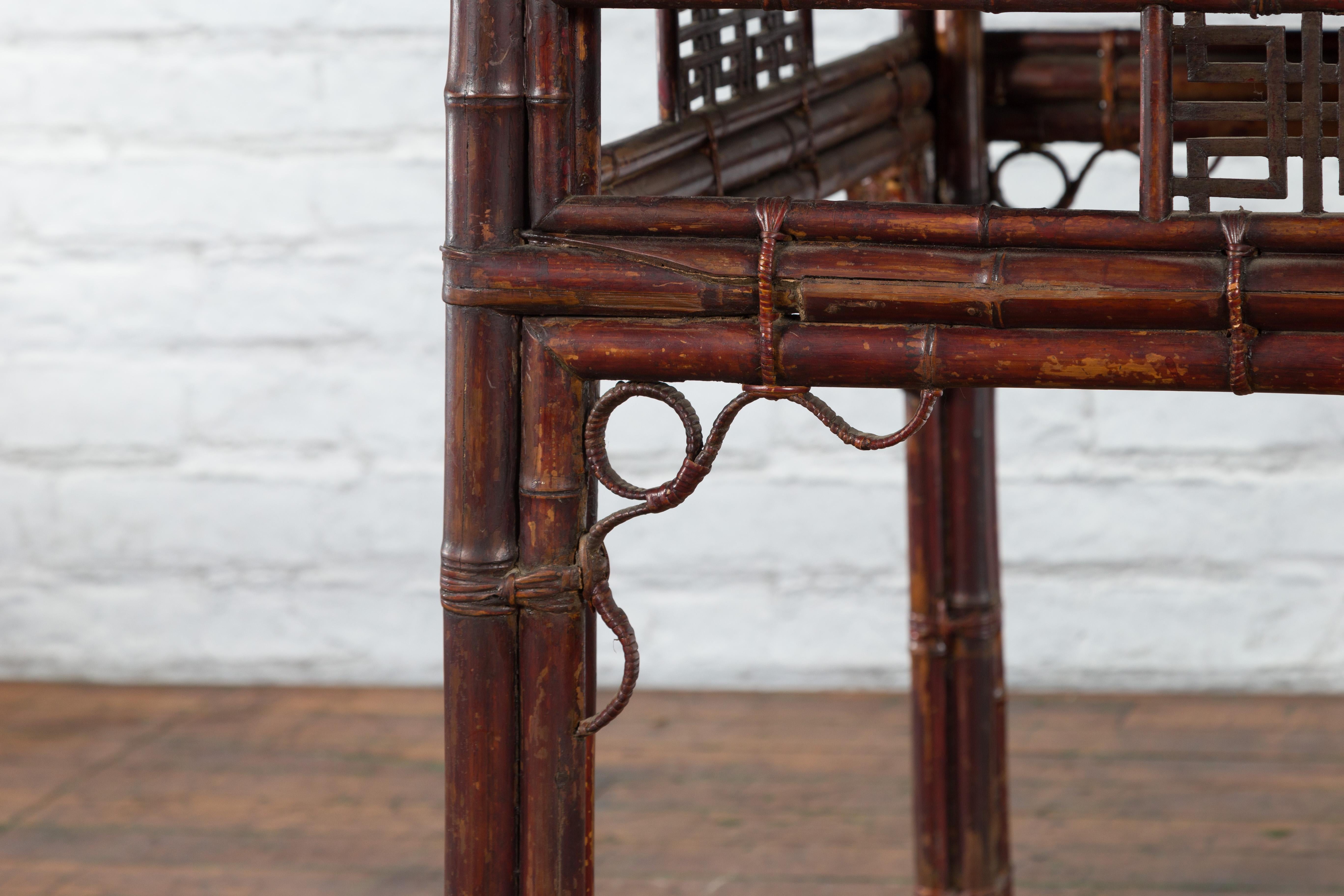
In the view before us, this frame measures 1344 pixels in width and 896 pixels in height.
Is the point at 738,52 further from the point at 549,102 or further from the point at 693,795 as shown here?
the point at 693,795

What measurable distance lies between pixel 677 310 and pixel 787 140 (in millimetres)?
273

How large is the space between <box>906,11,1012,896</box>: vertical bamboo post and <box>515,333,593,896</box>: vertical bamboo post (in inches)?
22.1

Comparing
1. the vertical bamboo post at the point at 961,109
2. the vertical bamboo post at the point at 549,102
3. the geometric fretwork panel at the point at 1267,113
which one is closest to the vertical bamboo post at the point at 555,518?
the vertical bamboo post at the point at 549,102

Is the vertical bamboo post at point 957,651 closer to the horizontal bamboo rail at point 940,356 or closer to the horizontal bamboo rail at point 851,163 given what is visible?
the horizontal bamboo rail at point 851,163

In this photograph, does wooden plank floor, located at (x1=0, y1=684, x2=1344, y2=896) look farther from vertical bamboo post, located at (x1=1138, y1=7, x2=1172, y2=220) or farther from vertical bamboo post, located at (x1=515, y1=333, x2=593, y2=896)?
vertical bamboo post, located at (x1=1138, y1=7, x2=1172, y2=220)

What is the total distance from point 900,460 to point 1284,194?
50.9 inches

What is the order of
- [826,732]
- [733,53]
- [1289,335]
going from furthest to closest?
[826,732], [733,53], [1289,335]

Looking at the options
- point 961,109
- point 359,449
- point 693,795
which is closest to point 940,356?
point 961,109

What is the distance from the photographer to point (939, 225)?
2.17 feet

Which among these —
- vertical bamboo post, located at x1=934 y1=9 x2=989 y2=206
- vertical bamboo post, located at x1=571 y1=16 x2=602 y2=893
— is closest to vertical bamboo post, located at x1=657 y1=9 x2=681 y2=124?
vertical bamboo post, located at x1=571 y1=16 x2=602 y2=893

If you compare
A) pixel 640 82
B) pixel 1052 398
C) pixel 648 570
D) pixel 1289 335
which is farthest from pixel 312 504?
pixel 1289 335

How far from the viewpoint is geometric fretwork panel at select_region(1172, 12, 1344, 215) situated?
0.65 meters

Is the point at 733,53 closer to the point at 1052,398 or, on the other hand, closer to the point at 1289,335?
the point at 1289,335

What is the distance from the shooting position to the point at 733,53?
0.93 meters
